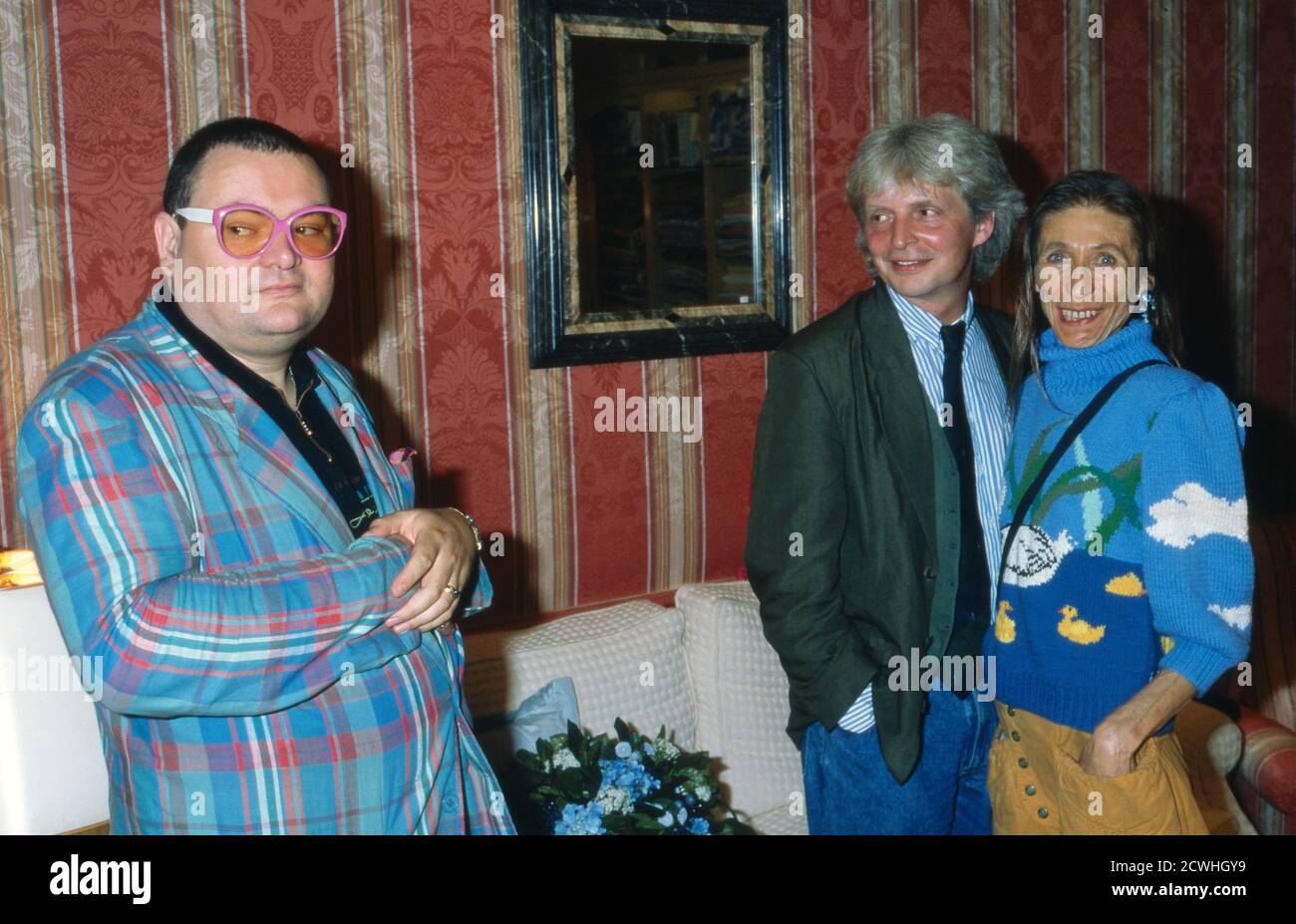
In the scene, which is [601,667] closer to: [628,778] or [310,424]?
[628,778]

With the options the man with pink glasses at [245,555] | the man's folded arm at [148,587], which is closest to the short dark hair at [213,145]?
the man with pink glasses at [245,555]

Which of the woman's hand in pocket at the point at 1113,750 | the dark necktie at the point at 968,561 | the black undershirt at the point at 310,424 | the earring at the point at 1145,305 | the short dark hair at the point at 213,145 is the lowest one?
the woman's hand in pocket at the point at 1113,750

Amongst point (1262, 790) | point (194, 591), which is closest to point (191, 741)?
point (194, 591)

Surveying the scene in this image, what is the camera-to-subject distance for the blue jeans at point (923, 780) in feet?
6.34

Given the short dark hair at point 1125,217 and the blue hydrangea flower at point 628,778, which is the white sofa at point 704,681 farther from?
the short dark hair at point 1125,217

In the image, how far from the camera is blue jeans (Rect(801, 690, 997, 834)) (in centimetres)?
193

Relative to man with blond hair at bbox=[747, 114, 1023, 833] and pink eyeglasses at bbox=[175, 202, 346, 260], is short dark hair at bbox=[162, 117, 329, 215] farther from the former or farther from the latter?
man with blond hair at bbox=[747, 114, 1023, 833]

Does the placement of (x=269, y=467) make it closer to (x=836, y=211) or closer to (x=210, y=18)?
(x=210, y=18)

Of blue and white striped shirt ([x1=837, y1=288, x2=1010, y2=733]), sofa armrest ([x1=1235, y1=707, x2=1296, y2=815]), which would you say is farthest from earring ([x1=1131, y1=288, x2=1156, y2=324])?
sofa armrest ([x1=1235, y1=707, x2=1296, y2=815])

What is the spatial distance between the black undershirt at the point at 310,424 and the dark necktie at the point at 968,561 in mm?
953

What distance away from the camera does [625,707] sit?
2699 millimetres

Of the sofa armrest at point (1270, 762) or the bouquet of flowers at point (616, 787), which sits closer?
the bouquet of flowers at point (616, 787)

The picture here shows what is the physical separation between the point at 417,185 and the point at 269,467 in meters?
1.42

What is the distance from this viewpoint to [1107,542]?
64.7 inches
